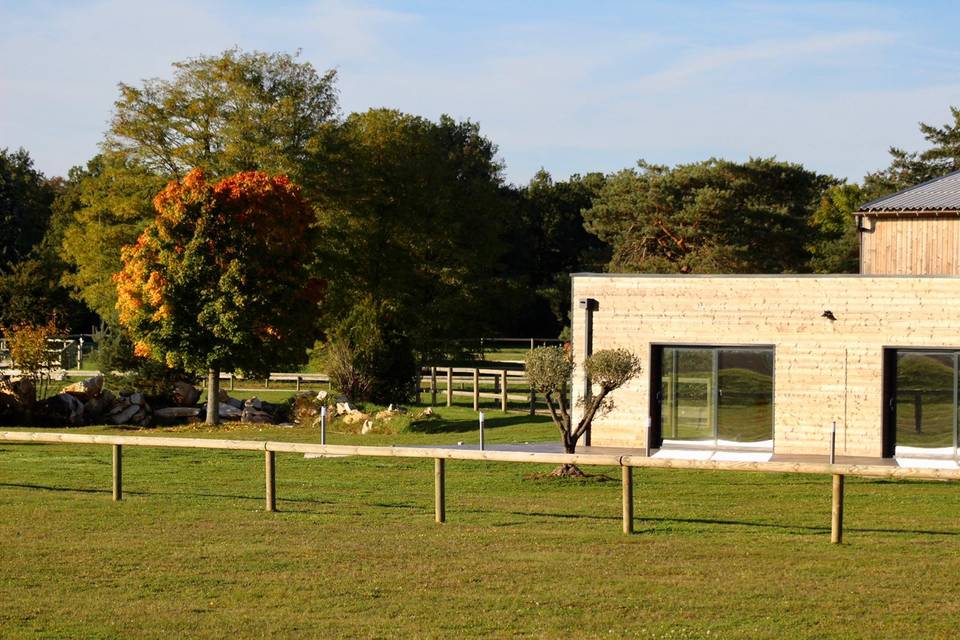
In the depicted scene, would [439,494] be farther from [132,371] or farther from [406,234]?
[406,234]

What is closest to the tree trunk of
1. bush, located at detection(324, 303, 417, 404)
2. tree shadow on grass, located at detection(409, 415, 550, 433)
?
bush, located at detection(324, 303, 417, 404)

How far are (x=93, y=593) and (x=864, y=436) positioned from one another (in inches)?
694

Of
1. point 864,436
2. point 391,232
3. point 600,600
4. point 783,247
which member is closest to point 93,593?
point 600,600

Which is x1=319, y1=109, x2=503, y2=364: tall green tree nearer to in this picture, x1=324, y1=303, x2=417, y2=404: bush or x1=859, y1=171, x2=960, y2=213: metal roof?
x1=324, y1=303, x2=417, y2=404: bush

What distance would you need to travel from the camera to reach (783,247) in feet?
188

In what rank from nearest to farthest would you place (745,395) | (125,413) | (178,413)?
→ (745,395) → (125,413) → (178,413)

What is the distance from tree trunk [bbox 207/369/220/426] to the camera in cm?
3316

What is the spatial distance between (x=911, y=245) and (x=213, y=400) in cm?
1820

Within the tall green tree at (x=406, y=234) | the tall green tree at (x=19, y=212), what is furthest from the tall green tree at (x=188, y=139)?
the tall green tree at (x=19, y=212)

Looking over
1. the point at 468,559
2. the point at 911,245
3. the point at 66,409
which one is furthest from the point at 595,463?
the point at 66,409

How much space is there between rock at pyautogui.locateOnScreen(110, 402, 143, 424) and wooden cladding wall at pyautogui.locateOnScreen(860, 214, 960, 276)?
63.6 feet

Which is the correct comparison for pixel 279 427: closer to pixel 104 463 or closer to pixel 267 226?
pixel 267 226

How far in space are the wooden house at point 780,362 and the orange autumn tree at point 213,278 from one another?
9.85 m

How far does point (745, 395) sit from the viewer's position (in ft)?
84.0
